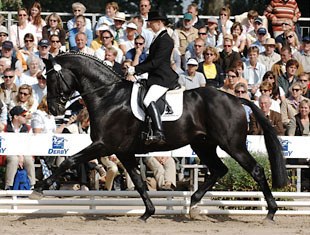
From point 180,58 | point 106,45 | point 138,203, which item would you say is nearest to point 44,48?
point 106,45

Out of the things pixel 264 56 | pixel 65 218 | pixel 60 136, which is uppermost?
pixel 264 56

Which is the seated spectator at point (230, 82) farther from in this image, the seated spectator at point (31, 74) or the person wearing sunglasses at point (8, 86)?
the person wearing sunglasses at point (8, 86)

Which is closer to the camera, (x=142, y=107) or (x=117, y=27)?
(x=142, y=107)

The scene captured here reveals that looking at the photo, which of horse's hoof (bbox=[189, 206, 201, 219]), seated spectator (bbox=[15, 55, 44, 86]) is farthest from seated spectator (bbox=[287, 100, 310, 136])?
seated spectator (bbox=[15, 55, 44, 86])

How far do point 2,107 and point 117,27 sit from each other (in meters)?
4.49

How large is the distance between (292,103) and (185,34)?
3.58 m

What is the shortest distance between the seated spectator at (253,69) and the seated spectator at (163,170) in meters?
3.77

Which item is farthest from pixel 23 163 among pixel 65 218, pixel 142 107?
pixel 142 107

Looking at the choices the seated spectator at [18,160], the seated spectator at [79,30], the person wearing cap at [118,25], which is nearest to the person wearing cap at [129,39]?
the person wearing cap at [118,25]

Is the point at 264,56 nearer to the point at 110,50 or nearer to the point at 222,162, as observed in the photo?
the point at 110,50

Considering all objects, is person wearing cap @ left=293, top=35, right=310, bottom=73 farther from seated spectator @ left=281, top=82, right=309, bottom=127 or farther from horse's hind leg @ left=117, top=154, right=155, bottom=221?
horse's hind leg @ left=117, top=154, right=155, bottom=221

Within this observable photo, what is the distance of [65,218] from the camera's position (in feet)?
44.5

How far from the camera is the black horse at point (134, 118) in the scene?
13.1 meters

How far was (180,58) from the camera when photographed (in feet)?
62.6
